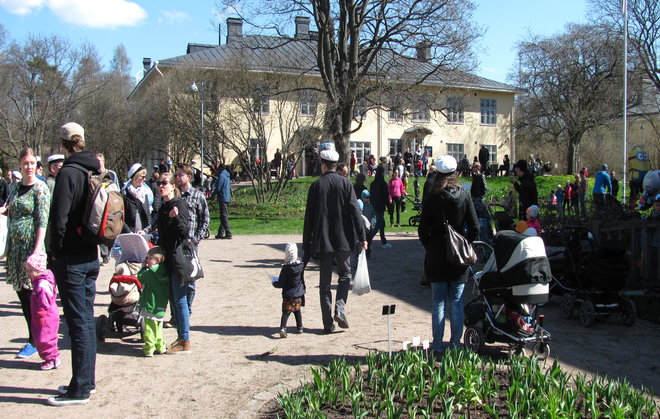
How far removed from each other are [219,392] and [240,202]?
23538 mm

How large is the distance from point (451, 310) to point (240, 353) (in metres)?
2.20

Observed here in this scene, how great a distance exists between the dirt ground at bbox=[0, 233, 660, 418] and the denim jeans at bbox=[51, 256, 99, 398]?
213mm

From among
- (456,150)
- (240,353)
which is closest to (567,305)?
(240,353)

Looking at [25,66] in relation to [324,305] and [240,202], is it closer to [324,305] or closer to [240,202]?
[240,202]

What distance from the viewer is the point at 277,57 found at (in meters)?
29.5

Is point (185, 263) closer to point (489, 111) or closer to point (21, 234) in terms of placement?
point (21, 234)

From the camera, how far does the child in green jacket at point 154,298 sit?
249 inches

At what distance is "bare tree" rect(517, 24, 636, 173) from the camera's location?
42.4 meters

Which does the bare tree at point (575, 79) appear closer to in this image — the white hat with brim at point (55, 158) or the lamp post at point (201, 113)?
the lamp post at point (201, 113)

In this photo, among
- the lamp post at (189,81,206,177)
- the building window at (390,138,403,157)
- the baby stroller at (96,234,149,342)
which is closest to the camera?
the baby stroller at (96,234,149,342)

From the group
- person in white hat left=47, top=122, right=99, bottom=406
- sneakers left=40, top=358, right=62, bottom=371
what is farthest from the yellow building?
person in white hat left=47, top=122, right=99, bottom=406

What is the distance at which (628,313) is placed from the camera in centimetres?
770

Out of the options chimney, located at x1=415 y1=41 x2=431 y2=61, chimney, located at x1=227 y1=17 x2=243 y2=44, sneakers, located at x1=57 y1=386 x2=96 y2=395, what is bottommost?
sneakers, located at x1=57 y1=386 x2=96 y2=395

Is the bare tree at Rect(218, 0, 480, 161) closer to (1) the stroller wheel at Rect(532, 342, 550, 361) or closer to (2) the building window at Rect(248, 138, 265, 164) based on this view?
(2) the building window at Rect(248, 138, 265, 164)
